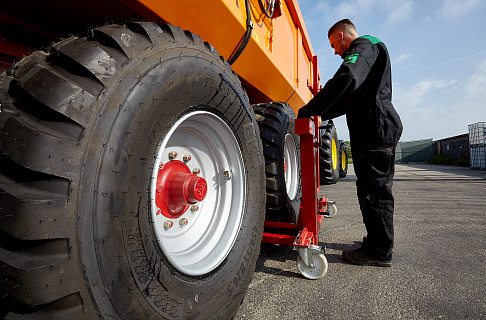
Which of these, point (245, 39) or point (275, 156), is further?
point (275, 156)

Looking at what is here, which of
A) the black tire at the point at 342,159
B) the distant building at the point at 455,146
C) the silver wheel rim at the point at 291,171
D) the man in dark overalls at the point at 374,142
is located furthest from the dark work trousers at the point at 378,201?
the distant building at the point at 455,146

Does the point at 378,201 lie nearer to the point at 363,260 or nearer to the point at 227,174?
the point at 363,260

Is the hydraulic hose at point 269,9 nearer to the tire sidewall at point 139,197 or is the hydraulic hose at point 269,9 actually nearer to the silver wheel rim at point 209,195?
the tire sidewall at point 139,197

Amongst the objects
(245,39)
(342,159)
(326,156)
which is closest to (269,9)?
(245,39)

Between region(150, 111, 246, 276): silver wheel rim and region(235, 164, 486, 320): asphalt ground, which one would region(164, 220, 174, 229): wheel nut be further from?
region(235, 164, 486, 320): asphalt ground

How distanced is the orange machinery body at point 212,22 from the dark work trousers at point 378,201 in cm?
103

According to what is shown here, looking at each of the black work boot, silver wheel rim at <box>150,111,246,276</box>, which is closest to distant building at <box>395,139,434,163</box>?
the black work boot

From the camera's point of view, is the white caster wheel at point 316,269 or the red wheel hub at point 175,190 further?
the white caster wheel at point 316,269

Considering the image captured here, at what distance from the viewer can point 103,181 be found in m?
0.73

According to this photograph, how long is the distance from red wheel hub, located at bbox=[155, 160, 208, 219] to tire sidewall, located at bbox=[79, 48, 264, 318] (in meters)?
0.31

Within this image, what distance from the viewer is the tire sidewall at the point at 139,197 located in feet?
2.35

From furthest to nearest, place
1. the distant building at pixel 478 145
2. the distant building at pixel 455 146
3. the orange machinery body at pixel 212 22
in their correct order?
the distant building at pixel 455 146
the distant building at pixel 478 145
the orange machinery body at pixel 212 22

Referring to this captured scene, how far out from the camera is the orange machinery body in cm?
99

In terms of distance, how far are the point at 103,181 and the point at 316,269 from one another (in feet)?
4.77
